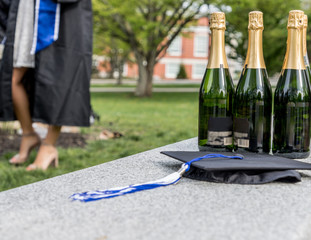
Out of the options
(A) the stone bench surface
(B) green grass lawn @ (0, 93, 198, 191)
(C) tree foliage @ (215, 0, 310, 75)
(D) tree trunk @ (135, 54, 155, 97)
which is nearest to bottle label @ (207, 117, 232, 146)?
(A) the stone bench surface

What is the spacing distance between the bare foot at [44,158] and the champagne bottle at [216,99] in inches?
68.0

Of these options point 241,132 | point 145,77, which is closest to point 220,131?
point 241,132

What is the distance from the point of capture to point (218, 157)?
125cm

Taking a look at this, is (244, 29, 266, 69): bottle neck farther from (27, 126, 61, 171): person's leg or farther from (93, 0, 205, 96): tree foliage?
(93, 0, 205, 96): tree foliage

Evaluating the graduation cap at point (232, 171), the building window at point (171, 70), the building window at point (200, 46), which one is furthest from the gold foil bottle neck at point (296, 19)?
the building window at point (171, 70)

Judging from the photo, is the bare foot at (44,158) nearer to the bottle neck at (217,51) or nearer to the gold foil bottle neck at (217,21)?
the bottle neck at (217,51)

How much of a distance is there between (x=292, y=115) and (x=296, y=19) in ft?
1.05

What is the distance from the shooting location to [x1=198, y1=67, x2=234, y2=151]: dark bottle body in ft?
4.59

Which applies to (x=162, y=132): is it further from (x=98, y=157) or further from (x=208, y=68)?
(x=208, y=68)

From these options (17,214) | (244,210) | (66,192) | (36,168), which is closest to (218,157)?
(244,210)

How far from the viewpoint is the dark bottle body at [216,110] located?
1.40 m

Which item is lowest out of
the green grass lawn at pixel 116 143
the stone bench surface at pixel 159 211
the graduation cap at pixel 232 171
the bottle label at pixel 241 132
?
the green grass lawn at pixel 116 143

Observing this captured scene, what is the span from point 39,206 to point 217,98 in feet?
2.64

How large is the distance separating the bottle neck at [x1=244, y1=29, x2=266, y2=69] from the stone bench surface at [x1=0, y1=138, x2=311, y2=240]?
0.47m
